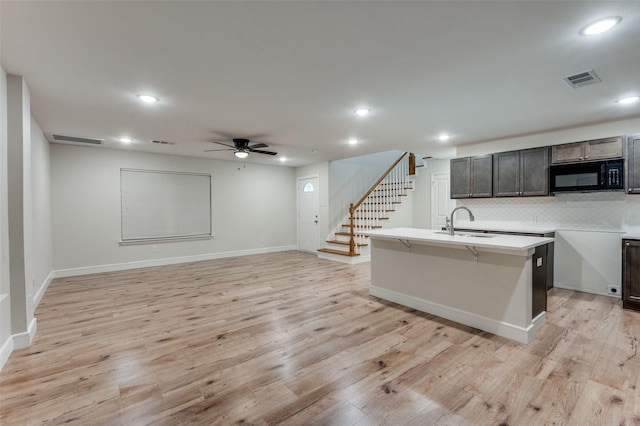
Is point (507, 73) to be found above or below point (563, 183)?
above

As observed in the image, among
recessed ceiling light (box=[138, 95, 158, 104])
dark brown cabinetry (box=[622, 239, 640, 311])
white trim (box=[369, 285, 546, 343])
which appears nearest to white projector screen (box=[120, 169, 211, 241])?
recessed ceiling light (box=[138, 95, 158, 104])

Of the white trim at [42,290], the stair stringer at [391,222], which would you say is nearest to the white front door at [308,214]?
the stair stringer at [391,222]

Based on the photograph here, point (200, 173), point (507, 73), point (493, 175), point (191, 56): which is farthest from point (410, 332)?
point (200, 173)

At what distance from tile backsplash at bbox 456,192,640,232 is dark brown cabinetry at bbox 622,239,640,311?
2.18 ft

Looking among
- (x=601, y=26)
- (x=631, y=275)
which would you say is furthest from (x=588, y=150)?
(x=601, y=26)

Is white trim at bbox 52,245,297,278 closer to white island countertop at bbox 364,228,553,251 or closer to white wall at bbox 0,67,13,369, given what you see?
white wall at bbox 0,67,13,369

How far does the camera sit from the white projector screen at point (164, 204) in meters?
6.23

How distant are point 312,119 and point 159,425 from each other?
360 centimetres

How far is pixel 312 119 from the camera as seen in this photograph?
162 inches

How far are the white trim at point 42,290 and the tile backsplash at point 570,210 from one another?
23.7 feet

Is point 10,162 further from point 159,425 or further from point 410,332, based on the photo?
point 410,332

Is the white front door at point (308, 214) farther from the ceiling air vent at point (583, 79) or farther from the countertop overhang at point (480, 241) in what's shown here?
the ceiling air vent at point (583, 79)

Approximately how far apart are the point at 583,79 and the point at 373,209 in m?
5.63

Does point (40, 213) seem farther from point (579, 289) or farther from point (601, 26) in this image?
point (579, 289)
